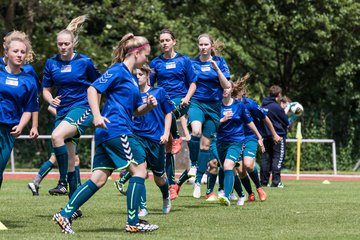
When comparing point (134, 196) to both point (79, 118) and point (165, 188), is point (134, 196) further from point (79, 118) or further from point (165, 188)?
point (79, 118)

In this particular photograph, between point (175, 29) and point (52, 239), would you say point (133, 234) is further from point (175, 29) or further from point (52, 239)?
point (175, 29)

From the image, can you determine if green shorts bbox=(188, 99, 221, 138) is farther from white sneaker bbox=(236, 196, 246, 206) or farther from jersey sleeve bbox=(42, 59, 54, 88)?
jersey sleeve bbox=(42, 59, 54, 88)

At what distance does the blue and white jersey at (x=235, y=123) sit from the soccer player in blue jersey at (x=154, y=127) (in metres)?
2.37

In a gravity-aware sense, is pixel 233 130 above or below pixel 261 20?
below

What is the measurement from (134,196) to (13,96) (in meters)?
1.85

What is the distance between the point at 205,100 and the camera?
47.6ft

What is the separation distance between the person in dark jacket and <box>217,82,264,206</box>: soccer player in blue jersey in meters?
5.97

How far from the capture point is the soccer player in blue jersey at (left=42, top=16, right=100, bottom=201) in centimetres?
1159

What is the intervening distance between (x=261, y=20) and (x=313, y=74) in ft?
12.3

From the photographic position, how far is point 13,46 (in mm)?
10156

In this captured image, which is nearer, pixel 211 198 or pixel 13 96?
pixel 13 96

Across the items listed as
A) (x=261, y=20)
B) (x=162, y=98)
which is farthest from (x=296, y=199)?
(x=261, y=20)

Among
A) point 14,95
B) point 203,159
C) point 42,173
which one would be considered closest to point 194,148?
point 203,159

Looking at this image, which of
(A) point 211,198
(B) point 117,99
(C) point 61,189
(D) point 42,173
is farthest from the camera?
(D) point 42,173
